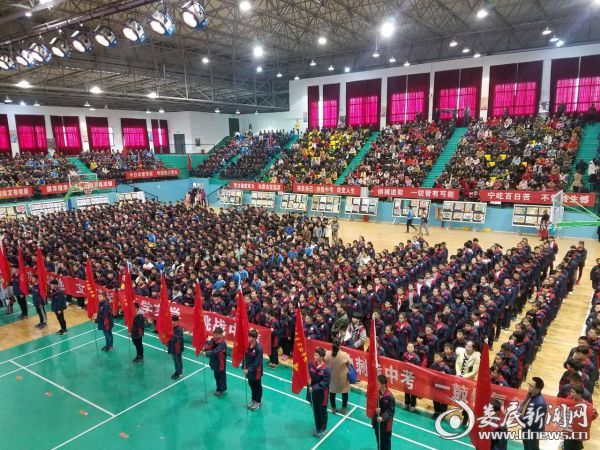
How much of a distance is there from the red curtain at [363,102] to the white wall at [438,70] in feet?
1.40

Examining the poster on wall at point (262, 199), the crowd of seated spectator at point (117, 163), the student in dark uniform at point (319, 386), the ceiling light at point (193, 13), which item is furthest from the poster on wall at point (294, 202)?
the student in dark uniform at point (319, 386)

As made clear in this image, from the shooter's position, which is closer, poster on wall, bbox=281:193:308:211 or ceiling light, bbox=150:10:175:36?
ceiling light, bbox=150:10:175:36

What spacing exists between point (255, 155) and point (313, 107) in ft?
24.3

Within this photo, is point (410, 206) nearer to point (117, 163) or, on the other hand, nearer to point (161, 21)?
point (161, 21)

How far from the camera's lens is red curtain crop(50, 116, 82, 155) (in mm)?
39906

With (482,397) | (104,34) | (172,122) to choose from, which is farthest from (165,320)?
(172,122)

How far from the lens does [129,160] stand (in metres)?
37.5

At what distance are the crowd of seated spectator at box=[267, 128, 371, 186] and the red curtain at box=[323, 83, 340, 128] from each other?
1769mm

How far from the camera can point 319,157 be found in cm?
3403

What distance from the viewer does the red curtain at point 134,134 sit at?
44.6 meters

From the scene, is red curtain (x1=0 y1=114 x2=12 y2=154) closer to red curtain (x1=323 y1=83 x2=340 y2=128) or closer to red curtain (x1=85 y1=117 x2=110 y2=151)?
red curtain (x1=85 y1=117 x2=110 y2=151)

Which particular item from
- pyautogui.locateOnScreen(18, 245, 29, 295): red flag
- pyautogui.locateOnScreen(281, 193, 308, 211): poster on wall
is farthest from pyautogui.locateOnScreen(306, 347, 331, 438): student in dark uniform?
pyautogui.locateOnScreen(281, 193, 308, 211): poster on wall

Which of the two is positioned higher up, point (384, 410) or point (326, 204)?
point (326, 204)

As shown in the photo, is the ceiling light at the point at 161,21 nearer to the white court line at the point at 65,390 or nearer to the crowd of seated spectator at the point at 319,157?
the white court line at the point at 65,390
